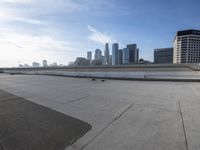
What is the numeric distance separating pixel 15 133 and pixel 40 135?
59cm

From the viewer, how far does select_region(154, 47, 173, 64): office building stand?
95938 mm

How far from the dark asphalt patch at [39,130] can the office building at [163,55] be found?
101 m

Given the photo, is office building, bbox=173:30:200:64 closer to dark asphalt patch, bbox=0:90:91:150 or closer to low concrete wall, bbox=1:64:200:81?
low concrete wall, bbox=1:64:200:81

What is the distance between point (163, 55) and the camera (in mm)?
98250

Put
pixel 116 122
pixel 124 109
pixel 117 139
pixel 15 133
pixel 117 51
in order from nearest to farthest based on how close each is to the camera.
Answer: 1. pixel 117 139
2. pixel 15 133
3. pixel 116 122
4. pixel 124 109
5. pixel 117 51

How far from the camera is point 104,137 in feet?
8.99

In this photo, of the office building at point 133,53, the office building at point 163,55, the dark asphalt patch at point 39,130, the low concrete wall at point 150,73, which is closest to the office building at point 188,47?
the office building at point 163,55

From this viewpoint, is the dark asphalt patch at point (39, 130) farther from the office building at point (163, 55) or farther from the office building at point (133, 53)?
the office building at point (133, 53)

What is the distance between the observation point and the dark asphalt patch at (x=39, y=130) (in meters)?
2.49

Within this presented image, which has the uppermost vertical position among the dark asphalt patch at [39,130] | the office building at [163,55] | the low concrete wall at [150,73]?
the office building at [163,55]

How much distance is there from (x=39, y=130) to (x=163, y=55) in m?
108

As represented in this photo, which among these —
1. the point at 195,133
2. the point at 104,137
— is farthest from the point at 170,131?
the point at 104,137

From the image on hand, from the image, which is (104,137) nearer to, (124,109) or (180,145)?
(180,145)

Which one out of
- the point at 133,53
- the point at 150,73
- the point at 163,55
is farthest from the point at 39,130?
the point at 133,53
